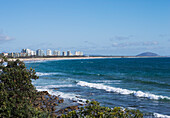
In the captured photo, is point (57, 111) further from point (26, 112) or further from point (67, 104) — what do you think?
point (26, 112)

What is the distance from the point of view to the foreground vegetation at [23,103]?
571 centimetres

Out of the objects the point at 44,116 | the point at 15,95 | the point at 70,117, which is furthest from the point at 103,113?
the point at 15,95

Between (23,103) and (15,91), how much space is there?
3.05 ft

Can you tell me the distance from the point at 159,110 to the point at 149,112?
97 centimetres

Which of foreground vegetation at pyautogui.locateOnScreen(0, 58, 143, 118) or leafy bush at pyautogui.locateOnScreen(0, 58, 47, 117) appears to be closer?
foreground vegetation at pyautogui.locateOnScreen(0, 58, 143, 118)

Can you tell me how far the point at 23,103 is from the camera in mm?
7602

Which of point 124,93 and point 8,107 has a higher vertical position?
point 8,107

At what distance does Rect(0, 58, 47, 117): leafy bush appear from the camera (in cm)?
663

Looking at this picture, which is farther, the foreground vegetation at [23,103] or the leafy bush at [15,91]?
the leafy bush at [15,91]

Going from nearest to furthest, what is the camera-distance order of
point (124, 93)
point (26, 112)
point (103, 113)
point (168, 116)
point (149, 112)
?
point (103, 113) < point (26, 112) < point (168, 116) < point (149, 112) < point (124, 93)

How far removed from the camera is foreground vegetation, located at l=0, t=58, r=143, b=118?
18.7 ft

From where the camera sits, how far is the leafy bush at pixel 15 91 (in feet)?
21.8

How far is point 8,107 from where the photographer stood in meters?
6.86

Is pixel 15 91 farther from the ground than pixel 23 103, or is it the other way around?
pixel 15 91
